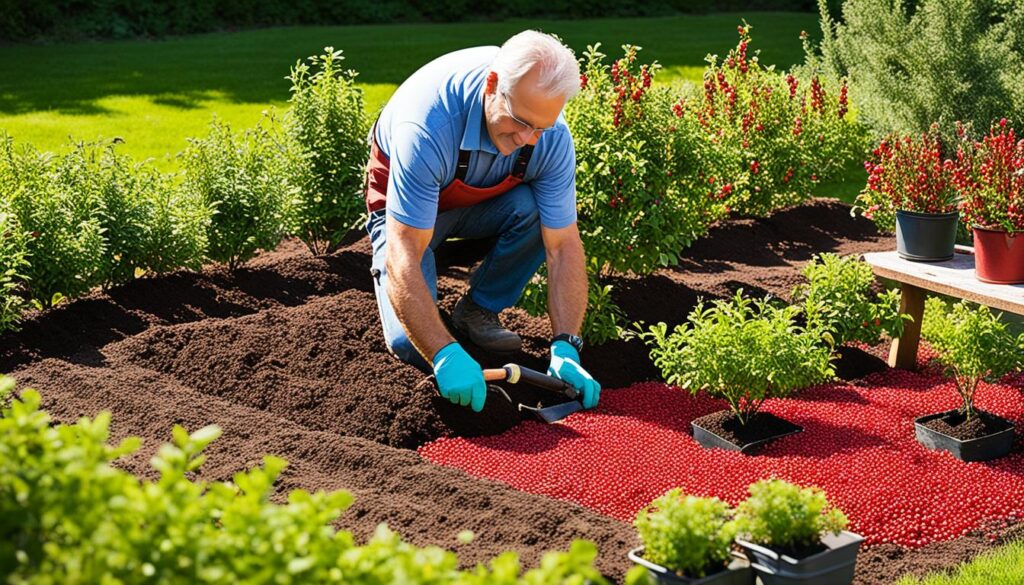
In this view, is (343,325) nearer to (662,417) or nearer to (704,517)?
(662,417)

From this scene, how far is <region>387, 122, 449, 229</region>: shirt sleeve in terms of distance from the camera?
4.68 m

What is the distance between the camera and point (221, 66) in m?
14.2

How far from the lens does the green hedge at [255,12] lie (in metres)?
15.7

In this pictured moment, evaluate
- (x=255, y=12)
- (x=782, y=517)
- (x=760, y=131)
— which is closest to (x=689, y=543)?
(x=782, y=517)

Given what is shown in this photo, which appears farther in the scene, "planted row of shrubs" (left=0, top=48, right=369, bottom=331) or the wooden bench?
"planted row of shrubs" (left=0, top=48, right=369, bottom=331)

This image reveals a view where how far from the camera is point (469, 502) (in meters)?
4.03

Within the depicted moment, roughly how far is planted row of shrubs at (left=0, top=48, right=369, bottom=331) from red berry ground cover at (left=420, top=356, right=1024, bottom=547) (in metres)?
2.13

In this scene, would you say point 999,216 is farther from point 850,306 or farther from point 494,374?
point 494,374

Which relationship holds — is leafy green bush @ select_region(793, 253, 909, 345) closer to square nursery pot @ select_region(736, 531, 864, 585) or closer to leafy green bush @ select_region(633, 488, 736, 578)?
square nursery pot @ select_region(736, 531, 864, 585)

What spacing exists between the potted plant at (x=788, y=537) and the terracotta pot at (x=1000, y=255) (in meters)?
2.46

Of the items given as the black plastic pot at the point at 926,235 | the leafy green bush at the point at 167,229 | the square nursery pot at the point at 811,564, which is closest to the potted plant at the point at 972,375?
the black plastic pot at the point at 926,235

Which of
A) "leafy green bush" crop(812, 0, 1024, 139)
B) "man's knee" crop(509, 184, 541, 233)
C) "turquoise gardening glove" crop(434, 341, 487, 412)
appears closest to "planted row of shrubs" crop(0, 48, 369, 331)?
"man's knee" crop(509, 184, 541, 233)

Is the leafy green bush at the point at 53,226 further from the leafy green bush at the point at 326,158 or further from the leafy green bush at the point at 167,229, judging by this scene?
the leafy green bush at the point at 326,158

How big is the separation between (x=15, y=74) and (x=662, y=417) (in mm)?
10280
